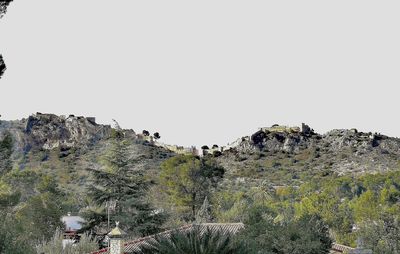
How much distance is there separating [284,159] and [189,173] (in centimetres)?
5432

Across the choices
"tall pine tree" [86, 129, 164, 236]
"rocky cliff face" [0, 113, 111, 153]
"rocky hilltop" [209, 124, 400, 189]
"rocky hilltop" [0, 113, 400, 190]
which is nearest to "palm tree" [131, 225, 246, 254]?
"tall pine tree" [86, 129, 164, 236]

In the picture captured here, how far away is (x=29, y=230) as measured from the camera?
5294 centimetres

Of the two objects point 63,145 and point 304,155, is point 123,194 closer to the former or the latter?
point 63,145

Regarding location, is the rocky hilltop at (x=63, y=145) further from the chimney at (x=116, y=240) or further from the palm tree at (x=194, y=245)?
the palm tree at (x=194, y=245)

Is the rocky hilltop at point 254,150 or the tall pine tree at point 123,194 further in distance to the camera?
the rocky hilltop at point 254,150

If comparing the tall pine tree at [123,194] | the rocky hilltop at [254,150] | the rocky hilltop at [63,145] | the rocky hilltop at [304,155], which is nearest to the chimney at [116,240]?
the tall pine tree at [123,194]

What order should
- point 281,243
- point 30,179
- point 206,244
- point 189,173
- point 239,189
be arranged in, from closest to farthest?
point 206,244 < point 281,243 < point 189,173 < point 30,179 < point 239,189

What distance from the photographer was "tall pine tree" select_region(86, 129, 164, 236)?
142ft

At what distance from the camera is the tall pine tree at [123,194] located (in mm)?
43250

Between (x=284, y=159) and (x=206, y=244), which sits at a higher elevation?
(x=284, y=159)

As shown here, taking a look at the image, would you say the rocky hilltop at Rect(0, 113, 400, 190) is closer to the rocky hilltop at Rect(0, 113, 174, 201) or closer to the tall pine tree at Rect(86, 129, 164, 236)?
the rocky hilltop at Rect(0, 113, 174, 201)

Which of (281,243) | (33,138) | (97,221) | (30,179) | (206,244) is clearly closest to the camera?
(206,244)

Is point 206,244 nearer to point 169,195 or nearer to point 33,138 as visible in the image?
point 169,195

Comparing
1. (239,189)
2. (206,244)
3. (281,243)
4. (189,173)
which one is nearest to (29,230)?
(189,173)
